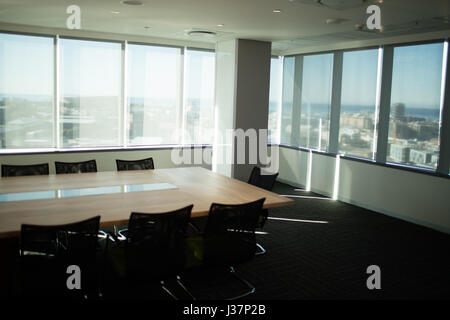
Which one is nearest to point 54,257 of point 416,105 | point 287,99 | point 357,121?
point 416,105

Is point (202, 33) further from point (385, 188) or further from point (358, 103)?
point (385, 188)

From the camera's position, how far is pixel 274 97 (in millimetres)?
9672

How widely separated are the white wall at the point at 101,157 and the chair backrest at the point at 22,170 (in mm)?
2047

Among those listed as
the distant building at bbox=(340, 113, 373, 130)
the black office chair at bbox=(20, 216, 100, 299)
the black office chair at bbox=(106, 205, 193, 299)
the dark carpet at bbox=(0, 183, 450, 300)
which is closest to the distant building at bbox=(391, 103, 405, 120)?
the distant building at bbox=(340, 113, 373, 130)

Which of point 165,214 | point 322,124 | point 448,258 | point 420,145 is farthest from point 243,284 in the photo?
point 322,124

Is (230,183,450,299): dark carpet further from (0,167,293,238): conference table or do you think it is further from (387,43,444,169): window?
(387,43,444,169): window

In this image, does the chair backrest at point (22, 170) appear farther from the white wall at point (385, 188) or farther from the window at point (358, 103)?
the window at point (358, 103)

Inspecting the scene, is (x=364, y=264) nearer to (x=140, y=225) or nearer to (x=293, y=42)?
(x=140, y=225)

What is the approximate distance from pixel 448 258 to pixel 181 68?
600 cm

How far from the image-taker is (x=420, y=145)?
21.5 ft

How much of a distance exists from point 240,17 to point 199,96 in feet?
11.9

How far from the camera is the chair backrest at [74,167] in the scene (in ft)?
18.2

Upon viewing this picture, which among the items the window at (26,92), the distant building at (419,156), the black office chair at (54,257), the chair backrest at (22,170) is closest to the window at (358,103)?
the distant building at (419,156)

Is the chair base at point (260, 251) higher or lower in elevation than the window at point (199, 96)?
lower
